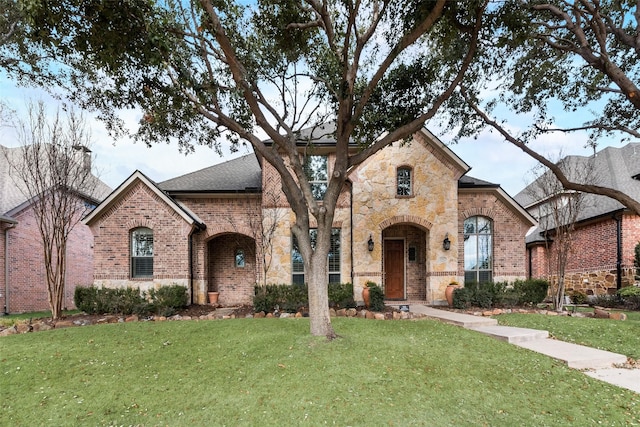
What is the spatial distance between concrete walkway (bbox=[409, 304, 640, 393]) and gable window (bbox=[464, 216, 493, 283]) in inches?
163

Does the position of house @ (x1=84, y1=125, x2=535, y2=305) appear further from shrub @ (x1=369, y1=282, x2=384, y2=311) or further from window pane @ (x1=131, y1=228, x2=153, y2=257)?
shrub @ (x1=369, y1=282, x2=384, y2=311)

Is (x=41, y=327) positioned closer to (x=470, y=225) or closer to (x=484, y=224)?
(x=470, y=225)

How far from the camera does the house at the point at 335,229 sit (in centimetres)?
1178

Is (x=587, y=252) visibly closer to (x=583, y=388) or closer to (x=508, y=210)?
(x=508, y=210)

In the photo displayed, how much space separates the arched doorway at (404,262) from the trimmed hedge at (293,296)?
2.71 metres

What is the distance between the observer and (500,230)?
13117mm

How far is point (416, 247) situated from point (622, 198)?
6503 mm

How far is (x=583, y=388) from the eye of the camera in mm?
4812

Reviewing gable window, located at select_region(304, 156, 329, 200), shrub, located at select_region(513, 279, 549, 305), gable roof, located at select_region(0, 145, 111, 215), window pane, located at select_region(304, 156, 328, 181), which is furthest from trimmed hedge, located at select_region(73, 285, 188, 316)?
shrub, located at select_region(513, 279, 549, 305)

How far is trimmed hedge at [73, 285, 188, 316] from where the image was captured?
10.8 metres

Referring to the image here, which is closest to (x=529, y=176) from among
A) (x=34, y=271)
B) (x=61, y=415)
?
(x=61, y=415)

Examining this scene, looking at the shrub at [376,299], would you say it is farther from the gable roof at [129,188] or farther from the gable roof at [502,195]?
the gable roof at [129,188]

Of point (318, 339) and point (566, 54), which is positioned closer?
point (318, 339)

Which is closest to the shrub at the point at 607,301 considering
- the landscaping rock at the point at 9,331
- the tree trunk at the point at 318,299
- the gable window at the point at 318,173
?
the gable window at the point at 318,173
